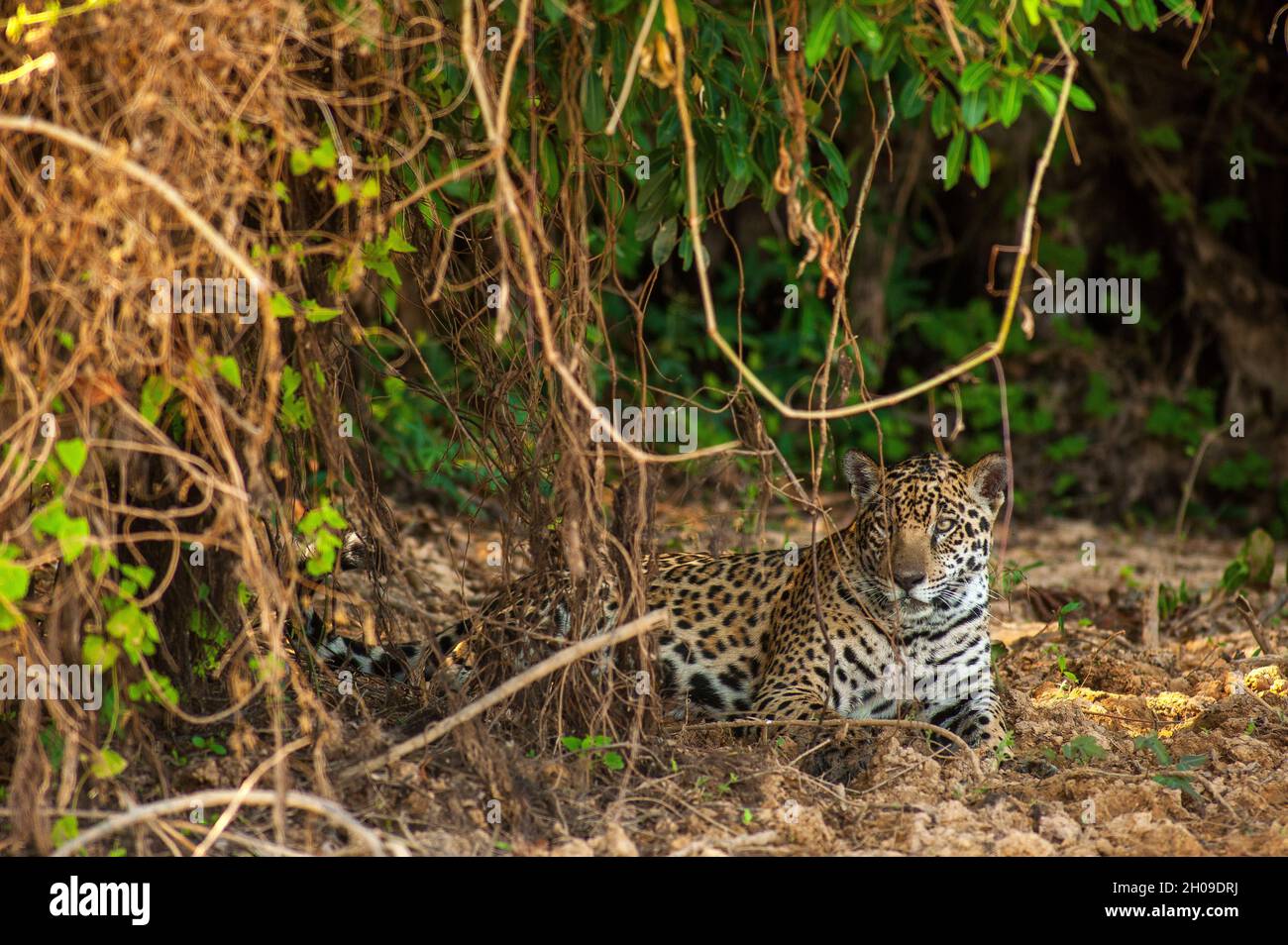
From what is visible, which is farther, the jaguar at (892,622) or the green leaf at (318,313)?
the jaguar at (892,622)

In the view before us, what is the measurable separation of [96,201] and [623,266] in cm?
623

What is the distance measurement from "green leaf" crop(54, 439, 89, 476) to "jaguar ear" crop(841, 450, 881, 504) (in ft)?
10.7

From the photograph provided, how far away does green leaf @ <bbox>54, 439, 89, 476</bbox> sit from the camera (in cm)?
398

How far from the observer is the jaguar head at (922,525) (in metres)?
6.14

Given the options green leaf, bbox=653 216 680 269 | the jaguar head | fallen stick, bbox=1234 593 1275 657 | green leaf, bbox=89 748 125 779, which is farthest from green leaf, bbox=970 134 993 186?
green leaf, bbox=89 748 125 779

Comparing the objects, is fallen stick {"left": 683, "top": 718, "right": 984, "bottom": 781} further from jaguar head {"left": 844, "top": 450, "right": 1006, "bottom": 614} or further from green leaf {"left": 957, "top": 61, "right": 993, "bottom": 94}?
green leaf {"left": 957, "top": 61, "right": 993, "bottom": 94}

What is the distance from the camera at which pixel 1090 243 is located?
1222 cm

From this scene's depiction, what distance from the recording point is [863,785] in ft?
17.4

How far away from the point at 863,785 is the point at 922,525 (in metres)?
1.29

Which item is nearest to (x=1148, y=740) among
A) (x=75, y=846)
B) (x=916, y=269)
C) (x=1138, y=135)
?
(x=75, y=846)

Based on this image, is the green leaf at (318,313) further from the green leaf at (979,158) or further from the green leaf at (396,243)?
the green leaf at (979,158)

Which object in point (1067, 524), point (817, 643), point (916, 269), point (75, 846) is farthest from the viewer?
point (916, 269)

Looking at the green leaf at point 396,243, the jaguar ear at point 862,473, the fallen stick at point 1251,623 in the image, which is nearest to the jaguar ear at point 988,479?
the jaguar ear at point 862,473

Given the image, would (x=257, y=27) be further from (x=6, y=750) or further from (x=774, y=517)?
(x=774, y=517)
